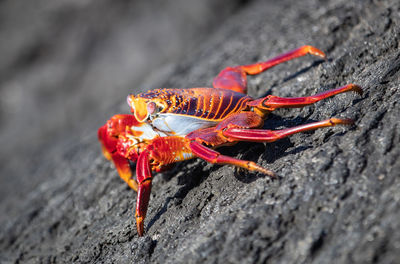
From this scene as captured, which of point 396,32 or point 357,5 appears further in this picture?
point 357,5

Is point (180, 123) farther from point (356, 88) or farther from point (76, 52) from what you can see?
point (76, 52)

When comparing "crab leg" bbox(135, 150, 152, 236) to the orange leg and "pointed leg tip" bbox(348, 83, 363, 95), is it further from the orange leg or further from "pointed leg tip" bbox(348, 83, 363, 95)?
"pointed leg tip" bbox(348, 83, 363, 95)

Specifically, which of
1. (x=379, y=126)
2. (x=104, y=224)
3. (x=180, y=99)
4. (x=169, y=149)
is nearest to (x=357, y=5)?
(x=379, y=126)

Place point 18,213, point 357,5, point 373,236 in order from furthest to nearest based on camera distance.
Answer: point 18,213 → point 357,5 → point 373,236

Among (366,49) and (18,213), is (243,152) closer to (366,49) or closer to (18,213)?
(366,49)

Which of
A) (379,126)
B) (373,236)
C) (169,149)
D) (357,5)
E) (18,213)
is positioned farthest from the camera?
(18,213)

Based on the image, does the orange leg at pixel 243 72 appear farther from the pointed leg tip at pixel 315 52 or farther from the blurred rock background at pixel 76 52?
the blurred rock background at pixel 76 52

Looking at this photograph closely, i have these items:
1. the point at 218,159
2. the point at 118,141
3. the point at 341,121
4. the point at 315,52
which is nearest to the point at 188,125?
the point at 218,159

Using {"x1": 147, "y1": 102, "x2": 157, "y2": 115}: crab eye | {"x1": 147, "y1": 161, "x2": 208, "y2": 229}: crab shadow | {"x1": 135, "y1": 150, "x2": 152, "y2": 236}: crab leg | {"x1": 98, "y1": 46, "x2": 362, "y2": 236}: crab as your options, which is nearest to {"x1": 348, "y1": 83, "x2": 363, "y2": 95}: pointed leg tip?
{"x1": 98, "y1": 46, "x2": 362, "y2": 236}: crab

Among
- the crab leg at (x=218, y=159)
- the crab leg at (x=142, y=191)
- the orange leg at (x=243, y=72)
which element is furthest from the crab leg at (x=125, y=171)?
the orange leg at (x=243, y=72)
